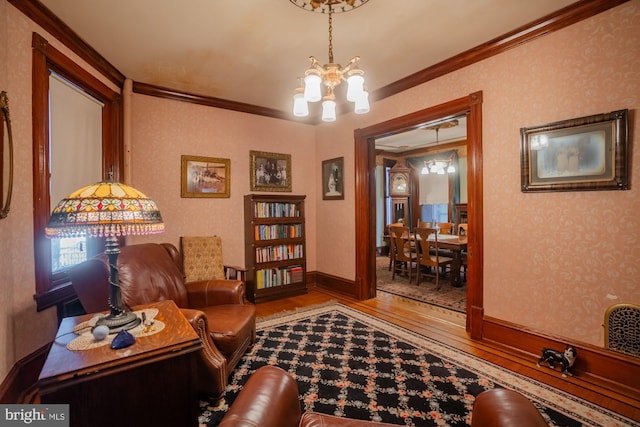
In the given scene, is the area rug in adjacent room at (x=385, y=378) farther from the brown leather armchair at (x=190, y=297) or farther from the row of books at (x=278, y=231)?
the row of books at (x=278, y=231)

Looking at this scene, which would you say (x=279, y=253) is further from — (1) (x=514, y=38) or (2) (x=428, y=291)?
(1) (x=514, y=38)

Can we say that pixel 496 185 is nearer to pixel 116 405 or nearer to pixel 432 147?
pixel 116 405

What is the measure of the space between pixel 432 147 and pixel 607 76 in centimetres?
528

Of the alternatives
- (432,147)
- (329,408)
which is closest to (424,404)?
(329,408)

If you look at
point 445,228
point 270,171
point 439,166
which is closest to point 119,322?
point 270,171

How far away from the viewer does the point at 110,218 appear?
54.3 inches

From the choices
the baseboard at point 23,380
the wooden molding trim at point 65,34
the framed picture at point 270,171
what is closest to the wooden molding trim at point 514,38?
the framed picture at point 270,171

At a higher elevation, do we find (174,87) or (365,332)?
(174,87)

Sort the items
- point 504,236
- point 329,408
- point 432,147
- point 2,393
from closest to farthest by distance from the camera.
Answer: point 2,393 < point 329,408 < point 504,236 < point 432,147

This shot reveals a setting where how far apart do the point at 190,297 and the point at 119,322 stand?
1110mm

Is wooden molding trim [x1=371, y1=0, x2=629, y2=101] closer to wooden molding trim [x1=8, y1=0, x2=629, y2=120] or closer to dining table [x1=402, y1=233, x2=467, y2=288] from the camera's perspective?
wooden molding trim [x1=8, y1=0, x2=629, y2=120]

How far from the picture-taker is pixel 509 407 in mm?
1011

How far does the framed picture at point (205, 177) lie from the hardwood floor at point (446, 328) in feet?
5.42

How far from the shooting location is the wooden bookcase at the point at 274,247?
403cm
